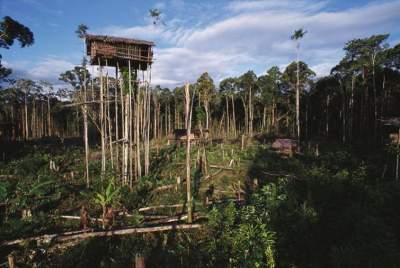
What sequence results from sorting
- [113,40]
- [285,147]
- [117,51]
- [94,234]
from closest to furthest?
[94,234] → [113,40] → [117,51] → [285,147]

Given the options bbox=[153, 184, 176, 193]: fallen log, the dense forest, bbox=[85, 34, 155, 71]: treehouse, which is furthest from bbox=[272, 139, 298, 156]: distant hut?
bbox=[85, 34, 155, 71]: treehouse

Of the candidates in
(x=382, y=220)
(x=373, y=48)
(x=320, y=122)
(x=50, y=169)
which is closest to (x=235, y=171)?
(x=382, y=220)

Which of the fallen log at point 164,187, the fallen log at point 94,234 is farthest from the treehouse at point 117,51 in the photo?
the fallen log at point 94,234

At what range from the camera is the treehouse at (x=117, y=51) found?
15.6m

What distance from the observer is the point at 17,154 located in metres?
22.8

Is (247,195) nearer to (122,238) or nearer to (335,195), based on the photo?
(335,195)

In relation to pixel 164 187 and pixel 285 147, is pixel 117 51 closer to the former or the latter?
pixel 164 187

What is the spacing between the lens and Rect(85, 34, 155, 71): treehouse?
15586 millimetres

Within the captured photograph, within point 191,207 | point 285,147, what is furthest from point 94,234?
point 285,147

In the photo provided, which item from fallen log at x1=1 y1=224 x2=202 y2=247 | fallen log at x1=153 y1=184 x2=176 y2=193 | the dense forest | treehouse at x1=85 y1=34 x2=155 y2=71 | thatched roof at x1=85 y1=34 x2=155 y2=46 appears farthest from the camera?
treehouse at x1=85 y1=34 x2=155 y2=71

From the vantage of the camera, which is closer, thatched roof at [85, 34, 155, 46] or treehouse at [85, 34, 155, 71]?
thatched roof at [85, 34, 155, 46]

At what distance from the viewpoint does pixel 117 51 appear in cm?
1602

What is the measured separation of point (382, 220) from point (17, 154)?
24927mm

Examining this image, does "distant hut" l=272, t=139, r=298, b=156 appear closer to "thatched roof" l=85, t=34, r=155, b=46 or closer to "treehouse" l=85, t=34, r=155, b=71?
"treehouse" l=85, t=34, r=155, b=71
